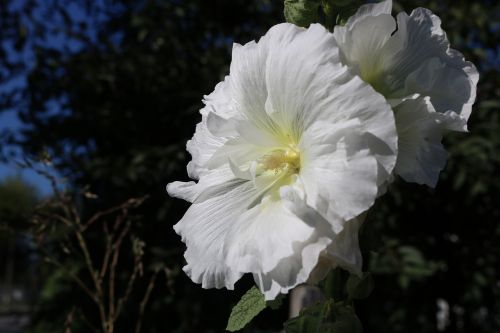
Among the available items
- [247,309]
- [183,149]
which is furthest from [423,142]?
[183,149]

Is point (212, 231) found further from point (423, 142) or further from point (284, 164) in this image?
point (423, 142)

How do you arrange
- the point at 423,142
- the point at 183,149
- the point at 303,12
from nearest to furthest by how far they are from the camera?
1. the point at 423,142
2. the point at 303,12
3. the point at 183,149

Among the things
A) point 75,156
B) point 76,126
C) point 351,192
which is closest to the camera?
point 351,192

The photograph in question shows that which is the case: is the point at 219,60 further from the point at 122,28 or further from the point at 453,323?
the point at 453,323

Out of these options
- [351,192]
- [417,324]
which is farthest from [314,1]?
[417,324]

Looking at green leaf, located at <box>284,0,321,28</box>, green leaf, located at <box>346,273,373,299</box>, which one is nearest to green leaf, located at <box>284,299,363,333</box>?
green leaf, located at <box>346,273,373,299</box>

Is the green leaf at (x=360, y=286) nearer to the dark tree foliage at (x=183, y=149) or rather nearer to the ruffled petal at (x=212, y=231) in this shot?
the ruffled petal at (x=212, y=231)
